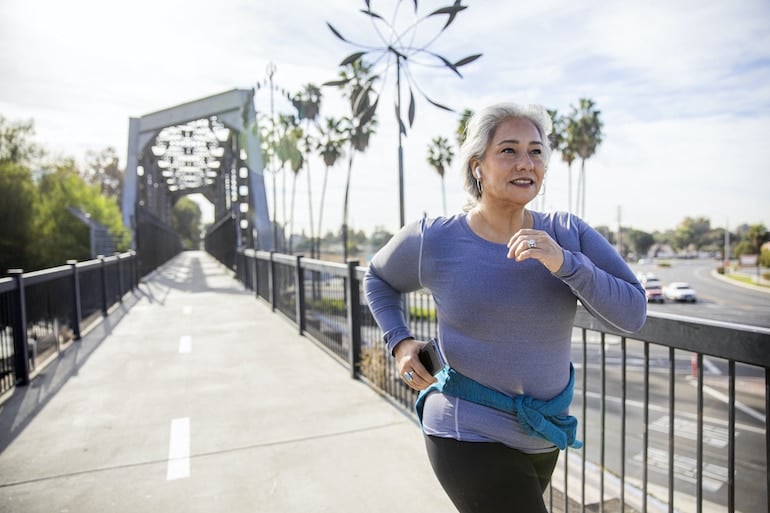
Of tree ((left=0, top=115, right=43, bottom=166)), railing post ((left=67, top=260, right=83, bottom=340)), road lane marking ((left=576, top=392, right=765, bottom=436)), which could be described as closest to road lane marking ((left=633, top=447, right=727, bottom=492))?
road lane marking ((left=576, top=392, right=765, bottom=436))

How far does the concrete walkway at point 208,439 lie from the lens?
3377 millimetres

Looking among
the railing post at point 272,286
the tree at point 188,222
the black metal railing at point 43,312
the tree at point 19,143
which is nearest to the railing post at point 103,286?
the black metal railing at point 43,312

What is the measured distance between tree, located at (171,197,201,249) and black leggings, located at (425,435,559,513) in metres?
138

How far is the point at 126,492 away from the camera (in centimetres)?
346

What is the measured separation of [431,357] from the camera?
5.83 feet

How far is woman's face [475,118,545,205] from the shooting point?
1.70m

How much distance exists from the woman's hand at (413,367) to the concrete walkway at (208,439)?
175cm

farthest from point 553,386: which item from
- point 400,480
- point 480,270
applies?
point 400,480

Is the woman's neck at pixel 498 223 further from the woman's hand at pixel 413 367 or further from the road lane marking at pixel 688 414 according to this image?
the road lane marking at pixel 688 414

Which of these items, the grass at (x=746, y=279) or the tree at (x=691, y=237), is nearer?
the grass at (x=746, y=279)

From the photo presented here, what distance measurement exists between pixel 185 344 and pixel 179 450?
453cm

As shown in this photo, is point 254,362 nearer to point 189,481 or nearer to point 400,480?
point 189,481

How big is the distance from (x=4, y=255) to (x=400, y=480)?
3711 cm

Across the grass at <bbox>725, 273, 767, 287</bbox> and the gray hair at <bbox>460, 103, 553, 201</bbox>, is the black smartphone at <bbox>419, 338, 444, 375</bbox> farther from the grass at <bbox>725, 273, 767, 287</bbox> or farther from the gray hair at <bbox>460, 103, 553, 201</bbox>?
the grass at <bbox>725, 273, 767, 287</bbox>
